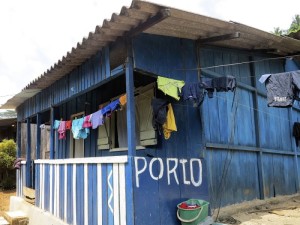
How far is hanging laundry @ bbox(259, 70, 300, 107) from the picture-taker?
5.03 m

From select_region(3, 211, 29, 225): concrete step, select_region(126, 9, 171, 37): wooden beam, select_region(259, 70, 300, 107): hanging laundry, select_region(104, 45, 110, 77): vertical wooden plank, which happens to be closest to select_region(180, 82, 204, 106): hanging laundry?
select_region(259, 70, 300, 107): hanging laundry

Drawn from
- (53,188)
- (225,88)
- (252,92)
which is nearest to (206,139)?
(225,88)

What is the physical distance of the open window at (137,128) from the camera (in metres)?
6.59

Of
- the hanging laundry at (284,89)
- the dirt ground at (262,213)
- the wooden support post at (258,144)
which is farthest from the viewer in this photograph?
the wooden support post at (258,144)

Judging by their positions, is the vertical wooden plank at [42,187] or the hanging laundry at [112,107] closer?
the hanging laundry at [112,107]

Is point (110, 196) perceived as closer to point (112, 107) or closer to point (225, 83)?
point (112, 107)

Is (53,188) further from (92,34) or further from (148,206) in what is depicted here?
(92,34)

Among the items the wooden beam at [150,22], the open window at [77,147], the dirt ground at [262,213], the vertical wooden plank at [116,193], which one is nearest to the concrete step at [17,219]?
the open window at [77,147]

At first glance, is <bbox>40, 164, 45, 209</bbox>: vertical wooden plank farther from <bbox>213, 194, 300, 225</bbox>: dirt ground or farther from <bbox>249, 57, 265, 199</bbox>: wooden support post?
<bbox>249, 57, 265, 199</bbox>: wooden support post

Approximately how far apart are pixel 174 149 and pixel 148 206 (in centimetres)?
154

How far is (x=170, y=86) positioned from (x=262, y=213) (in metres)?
3.35

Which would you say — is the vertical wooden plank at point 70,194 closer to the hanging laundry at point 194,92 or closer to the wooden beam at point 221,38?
the hanging laundry at point 194,92

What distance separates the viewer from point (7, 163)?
16.1 meters

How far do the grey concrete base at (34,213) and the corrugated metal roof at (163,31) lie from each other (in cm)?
319
